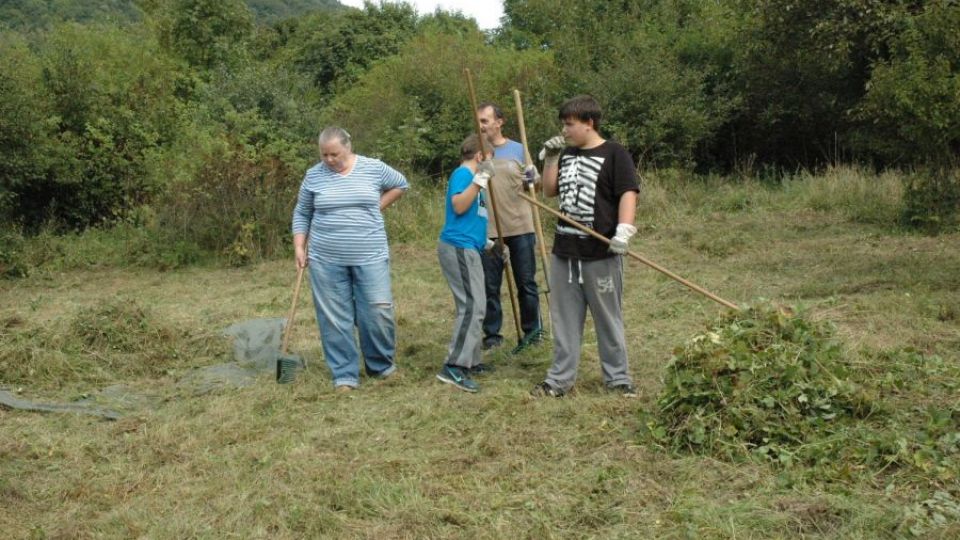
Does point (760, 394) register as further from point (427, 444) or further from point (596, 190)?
point (427, 444)

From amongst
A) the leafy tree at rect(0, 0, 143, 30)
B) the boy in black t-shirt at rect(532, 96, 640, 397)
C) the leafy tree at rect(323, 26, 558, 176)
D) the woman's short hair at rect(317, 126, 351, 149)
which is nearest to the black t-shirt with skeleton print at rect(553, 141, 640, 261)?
the boy in black t-shirt at rect(532, 96, 640, 397)

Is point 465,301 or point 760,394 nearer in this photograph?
point 760,394

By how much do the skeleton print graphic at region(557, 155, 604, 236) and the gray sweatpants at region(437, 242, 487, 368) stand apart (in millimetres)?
771

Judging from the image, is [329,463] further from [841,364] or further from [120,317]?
[120,317]

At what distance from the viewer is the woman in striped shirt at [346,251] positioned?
19.7 ft

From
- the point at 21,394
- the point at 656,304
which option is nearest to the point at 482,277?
the point at 656,304

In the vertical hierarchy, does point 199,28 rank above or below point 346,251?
above

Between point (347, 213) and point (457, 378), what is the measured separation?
121 cm

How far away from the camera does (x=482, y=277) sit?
20.0 feet

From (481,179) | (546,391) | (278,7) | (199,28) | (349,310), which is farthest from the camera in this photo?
(278,7)

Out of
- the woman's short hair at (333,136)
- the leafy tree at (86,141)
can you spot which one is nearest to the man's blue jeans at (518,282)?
the woman's short hair at (333,136)

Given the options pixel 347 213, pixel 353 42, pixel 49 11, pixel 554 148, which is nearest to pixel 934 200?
pixel 554 148

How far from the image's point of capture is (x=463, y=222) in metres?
6.03

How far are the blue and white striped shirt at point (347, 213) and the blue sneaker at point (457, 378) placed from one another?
0.81 m
